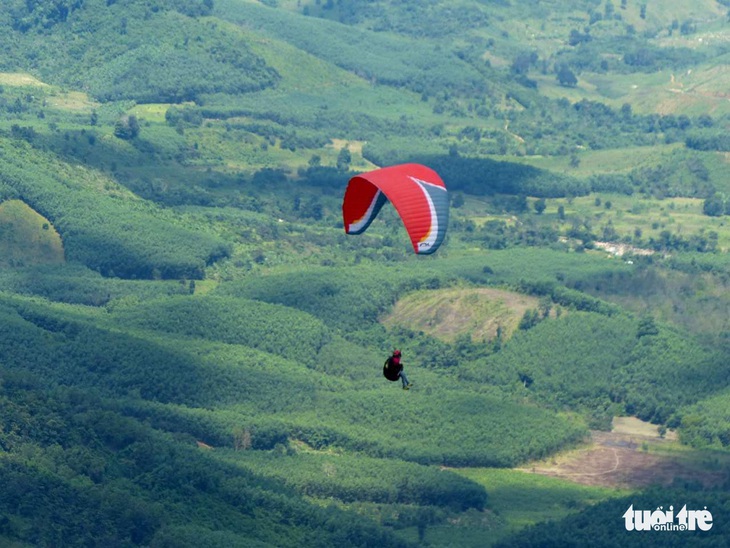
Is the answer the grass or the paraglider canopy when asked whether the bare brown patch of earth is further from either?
the paraglider canopy

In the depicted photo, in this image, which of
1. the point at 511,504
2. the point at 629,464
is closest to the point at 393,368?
the point at 511,504

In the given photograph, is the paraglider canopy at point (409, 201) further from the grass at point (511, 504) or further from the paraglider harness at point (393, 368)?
the grass at point (511, 504)

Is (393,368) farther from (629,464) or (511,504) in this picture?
(629,464)

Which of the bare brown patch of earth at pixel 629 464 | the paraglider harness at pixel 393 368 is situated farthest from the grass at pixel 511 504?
the paraglider harness at pixel 393 368

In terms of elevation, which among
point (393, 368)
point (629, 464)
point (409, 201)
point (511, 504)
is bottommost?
point (393, 368)

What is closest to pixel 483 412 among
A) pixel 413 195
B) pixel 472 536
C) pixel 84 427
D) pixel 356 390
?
pixel 356 390

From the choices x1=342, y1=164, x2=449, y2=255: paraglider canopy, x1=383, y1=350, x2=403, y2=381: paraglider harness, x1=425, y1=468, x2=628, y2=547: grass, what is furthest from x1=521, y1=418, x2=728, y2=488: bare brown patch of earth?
x1=383, y1=350, x2=403, y2=381: paraglider harness
